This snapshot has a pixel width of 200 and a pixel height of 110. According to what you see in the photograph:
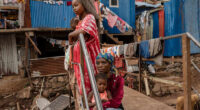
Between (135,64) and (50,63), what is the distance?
203 inches

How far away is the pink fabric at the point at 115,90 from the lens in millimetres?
1936

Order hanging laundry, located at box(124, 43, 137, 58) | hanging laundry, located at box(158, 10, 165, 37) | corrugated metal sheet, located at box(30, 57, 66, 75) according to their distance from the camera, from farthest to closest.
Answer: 1. hanging laundry, located at box(158, 10, 165, 37)
2. corrugated metal sheet, located at box(30, 57, 66, 75)
3. hanging laundry, located at box(124, 43, 137, 58)

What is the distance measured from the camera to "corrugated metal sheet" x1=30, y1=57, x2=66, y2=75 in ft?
30.5

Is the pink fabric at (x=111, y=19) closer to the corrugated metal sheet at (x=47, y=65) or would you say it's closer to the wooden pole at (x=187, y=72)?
the corrugated metal sheet at (x=47, y=65)

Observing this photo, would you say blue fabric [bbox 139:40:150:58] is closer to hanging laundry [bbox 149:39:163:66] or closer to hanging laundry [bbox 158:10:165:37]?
hanging laundry [bbox 149:39:163:66]

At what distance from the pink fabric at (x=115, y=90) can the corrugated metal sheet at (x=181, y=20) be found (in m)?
9.28

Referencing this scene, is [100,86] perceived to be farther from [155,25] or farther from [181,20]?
[155,25]

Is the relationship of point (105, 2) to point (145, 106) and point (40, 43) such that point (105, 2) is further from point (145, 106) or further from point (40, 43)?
point (145, 106)

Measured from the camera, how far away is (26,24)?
8820 millimetres

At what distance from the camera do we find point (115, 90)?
6.68 feet

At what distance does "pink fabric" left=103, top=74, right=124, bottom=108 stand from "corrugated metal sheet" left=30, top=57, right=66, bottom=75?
801cm

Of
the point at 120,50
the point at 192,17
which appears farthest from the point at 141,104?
the point at 192,17

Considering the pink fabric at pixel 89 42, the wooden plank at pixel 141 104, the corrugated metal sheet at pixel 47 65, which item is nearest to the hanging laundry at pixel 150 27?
the corrugated metal sheet at pixel 47 65

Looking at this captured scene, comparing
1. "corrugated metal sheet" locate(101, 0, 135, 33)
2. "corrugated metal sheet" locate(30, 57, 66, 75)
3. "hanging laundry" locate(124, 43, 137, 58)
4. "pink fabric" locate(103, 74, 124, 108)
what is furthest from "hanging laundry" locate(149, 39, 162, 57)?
"corrugated metal sheet" locate(101, 0, 135, 33)
